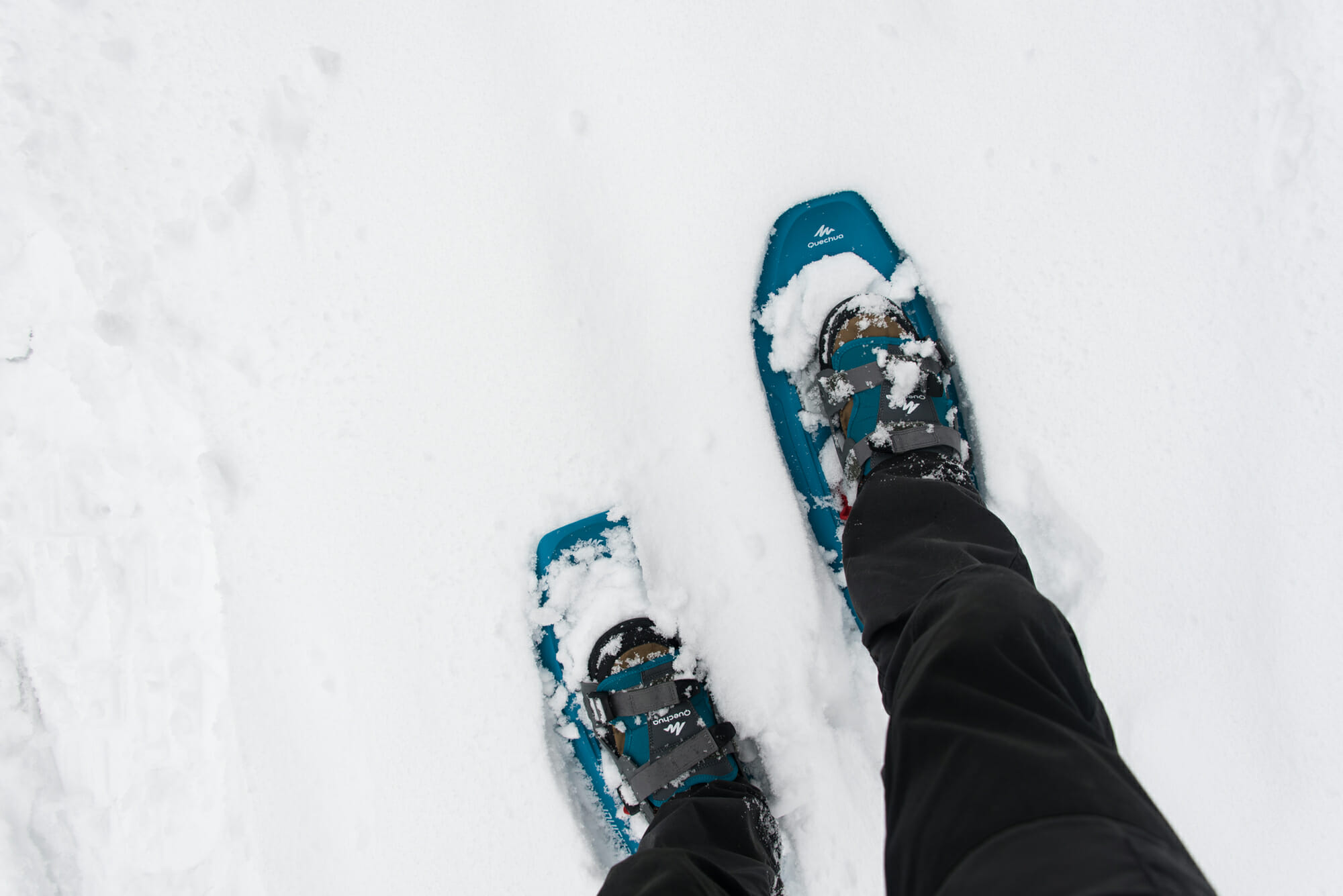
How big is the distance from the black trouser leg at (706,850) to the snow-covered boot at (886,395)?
1.99 ft

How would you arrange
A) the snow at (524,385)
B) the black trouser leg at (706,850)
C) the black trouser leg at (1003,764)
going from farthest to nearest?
the snow at (524,385) → the black trouser leg at (706,850) → the black trouser leg at (1003,764)

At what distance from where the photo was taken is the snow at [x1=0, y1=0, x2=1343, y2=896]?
1.27 meters

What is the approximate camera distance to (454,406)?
1.31 metres

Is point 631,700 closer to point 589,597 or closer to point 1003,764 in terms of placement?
point 589,597

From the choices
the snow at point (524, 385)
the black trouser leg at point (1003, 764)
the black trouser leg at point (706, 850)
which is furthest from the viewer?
the snow at point (524, 385)

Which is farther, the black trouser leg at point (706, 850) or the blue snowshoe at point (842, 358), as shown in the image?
the blue snowshoe at point (842, 358)

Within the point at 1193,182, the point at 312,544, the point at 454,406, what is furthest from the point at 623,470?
the point at 1193,182

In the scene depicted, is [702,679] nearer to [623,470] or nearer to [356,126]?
[623,470]

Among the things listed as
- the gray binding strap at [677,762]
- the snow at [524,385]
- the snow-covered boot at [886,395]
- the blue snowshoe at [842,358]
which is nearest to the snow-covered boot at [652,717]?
the gray binding strap at [677,762]

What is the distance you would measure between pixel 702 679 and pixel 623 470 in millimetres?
415

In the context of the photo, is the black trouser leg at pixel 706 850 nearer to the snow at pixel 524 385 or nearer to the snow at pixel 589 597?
the snow at pixel 524 385

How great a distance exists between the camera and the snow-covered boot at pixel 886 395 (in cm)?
132

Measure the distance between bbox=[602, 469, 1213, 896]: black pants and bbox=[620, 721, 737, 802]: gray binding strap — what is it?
7.1 inches

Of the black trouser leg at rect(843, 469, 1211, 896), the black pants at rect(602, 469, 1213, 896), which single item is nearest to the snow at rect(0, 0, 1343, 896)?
the black pants at rect(602, 469, 1213, 896)
